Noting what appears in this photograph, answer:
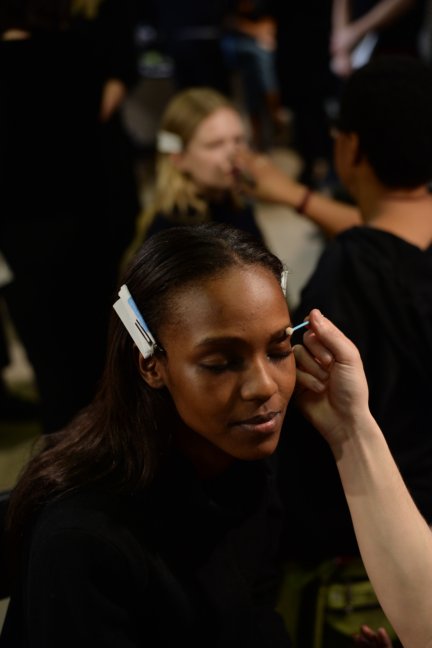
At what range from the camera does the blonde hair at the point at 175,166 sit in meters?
2.44

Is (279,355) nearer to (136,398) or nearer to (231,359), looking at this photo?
(231,359)

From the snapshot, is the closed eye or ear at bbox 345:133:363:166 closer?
the closed eye

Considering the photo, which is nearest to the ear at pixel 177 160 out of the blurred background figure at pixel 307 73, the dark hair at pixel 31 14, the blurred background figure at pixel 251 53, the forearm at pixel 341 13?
the dark hair at pixel 31 14

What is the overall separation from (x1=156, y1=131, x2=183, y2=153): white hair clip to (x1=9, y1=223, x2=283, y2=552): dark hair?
1.54m

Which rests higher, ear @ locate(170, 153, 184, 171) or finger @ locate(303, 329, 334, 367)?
ear @ locate(170, 153, 184, 171)

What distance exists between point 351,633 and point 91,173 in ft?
5.05

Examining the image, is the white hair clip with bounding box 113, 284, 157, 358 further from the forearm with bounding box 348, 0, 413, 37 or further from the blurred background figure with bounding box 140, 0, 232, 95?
the blurred background figure with bounding box 140, 0, 232, 95

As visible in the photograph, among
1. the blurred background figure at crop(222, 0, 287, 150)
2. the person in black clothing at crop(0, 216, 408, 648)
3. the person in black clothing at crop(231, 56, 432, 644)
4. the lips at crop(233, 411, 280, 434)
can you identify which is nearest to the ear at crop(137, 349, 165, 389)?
the person in black clothing at crop(0, 216, 408, 648)

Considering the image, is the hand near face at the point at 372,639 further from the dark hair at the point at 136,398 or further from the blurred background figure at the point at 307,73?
the blurred background figure at the point at 307,73

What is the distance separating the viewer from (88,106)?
7.19ft

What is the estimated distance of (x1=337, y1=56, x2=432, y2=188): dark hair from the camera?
153cm

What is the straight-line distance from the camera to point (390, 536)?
40.6 inches

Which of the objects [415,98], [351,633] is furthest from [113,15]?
[351,633]

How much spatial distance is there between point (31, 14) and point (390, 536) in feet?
5.43
